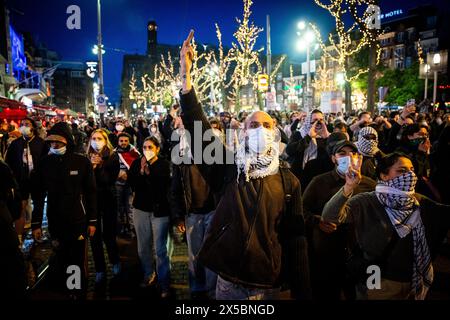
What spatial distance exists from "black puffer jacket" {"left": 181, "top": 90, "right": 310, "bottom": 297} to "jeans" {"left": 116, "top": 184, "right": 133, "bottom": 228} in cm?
517

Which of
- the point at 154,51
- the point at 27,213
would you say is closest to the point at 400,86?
the point at 27,213

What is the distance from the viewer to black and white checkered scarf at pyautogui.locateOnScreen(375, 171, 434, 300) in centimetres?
321

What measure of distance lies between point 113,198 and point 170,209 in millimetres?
1163

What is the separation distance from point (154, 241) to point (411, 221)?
10.8ft

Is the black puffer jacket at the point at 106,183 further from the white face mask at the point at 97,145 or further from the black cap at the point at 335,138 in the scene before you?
the black cap at the point at 335,138

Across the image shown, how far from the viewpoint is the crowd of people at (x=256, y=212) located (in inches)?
113

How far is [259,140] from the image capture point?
3014mm

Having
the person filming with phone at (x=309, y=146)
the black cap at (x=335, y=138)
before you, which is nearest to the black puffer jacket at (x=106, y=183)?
the person filming with phone at (x=309, y=146)

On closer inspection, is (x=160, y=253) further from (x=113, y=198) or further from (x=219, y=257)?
(x=219, y=257)

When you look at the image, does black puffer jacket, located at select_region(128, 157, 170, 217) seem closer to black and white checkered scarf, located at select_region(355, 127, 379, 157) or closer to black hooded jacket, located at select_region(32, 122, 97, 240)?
black hooded jacket, located at select_region(32, 122, 97, 240)

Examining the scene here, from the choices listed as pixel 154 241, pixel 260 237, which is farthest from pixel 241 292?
pixel 154 241

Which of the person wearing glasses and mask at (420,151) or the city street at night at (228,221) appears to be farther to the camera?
the person wearing glasses and mask at (420,151)

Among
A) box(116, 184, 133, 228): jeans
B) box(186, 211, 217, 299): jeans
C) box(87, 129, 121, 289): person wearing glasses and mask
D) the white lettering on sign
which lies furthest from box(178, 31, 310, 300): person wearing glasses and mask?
the white lettering on sign

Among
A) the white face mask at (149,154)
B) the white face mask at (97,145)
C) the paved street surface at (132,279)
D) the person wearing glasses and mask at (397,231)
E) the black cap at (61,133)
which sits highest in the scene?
the black cap at (61,133)
